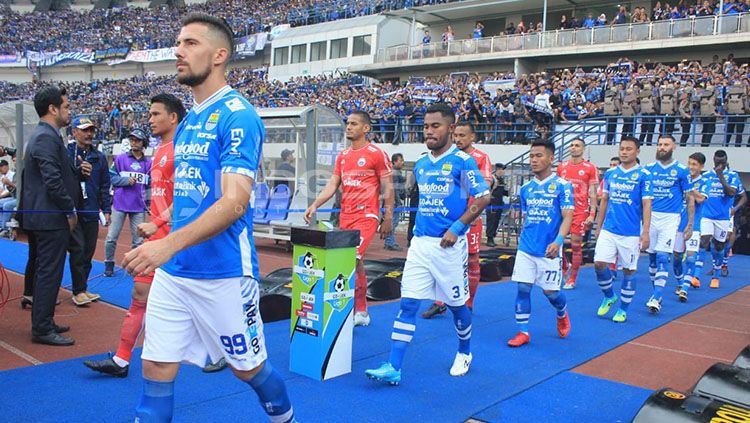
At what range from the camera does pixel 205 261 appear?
8.75 feet

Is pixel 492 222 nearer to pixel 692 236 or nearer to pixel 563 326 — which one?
pixel 692 236

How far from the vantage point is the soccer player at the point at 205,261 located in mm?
2664

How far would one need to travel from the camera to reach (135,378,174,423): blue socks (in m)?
2.63

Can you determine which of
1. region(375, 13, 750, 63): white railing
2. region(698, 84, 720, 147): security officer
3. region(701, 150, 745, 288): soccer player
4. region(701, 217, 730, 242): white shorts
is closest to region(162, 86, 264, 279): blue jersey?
region(701, 150, 745, 288): soccer player

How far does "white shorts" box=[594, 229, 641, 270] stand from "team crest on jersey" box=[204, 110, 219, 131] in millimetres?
5963

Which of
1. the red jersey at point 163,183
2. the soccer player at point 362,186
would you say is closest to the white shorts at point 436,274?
the soccer player at point 362,186

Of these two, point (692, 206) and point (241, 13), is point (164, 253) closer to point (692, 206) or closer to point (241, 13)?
point (692, 206)

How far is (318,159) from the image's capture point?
1261cm

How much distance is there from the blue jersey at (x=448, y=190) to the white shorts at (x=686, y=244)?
577 centimetres

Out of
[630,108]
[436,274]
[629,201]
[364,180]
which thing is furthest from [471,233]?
[630,108]

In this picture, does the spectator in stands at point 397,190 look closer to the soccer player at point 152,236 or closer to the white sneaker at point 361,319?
the white sneaker at point 361,319

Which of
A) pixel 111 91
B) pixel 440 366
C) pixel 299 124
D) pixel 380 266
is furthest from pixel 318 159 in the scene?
pixel 111 91

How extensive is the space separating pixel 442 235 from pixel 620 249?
351 centimetres

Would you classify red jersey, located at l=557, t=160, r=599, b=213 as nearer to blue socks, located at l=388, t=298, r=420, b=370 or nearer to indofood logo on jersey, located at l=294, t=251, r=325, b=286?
blue socks, located at l=388, t=298, r=420, b=370
